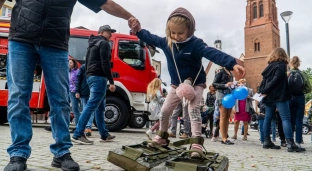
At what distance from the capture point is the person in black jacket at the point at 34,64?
2600mm

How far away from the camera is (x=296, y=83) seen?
6.30m

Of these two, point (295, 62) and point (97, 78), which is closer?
point (97, 78)

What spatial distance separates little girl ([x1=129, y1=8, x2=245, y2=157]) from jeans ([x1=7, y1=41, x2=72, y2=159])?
106 centimetres

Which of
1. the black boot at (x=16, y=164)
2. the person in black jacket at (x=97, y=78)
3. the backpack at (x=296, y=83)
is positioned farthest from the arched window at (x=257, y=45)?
the black boot at (x=16, y=164)

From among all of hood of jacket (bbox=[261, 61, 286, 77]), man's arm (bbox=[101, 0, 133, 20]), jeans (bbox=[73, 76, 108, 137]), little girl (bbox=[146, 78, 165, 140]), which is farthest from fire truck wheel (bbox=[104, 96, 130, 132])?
man's arm (bbox=[101, 0, 133, 20])

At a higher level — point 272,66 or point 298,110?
point 272,66

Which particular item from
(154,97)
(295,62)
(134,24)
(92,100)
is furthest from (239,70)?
(154,97)

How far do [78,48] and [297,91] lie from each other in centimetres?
618

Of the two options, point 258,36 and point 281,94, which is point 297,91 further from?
point 258,36

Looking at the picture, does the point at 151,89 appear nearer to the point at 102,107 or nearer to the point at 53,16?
the point at 102,107

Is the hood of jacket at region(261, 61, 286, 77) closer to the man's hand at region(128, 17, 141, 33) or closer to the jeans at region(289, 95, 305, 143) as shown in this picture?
the jeans at region(289, 95, 305, 143)

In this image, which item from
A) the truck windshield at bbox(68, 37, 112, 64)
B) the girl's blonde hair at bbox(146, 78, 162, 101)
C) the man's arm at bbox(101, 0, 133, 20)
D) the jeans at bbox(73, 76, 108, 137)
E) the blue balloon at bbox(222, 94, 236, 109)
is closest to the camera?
the man's arm at bbox(101, 0, 133, 20)

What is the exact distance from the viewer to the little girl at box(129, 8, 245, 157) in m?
3.35

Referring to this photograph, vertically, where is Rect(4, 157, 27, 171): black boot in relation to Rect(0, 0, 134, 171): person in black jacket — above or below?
below
